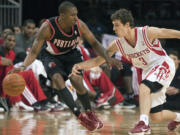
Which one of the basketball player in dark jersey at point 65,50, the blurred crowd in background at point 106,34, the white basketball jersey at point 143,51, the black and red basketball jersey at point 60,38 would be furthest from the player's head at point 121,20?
the blurred crowd in background at point 106,34

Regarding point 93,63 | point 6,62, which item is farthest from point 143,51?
point 6,62

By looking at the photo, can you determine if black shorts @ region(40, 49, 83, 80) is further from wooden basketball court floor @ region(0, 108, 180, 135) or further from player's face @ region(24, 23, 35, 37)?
player's face @ region(24, 23, 35, 37)

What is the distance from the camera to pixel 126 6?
39.0ft

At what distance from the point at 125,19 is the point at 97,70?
3953mm

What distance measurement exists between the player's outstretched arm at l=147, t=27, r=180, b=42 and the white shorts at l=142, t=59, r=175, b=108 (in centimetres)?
32

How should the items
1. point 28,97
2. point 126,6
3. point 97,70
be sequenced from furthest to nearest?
1. point 126,6
2. point 97,70
3. point 28,97

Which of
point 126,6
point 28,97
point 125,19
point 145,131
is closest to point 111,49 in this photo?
point 125,19

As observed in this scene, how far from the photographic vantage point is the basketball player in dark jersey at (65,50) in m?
5.36

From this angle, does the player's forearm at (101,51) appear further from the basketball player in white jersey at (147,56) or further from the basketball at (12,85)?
the basketball at (12,85)

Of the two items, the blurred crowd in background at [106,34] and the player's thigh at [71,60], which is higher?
the player's thigh at [71,60]

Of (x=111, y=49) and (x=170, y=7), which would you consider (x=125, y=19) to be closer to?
(x=111, y=49)

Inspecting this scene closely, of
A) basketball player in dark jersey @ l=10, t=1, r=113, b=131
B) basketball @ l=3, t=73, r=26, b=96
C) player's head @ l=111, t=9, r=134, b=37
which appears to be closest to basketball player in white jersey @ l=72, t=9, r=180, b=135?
player's head @ l=111, t=9, r=134, b=37

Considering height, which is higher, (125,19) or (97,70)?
(125,19)

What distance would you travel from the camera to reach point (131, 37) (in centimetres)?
494
